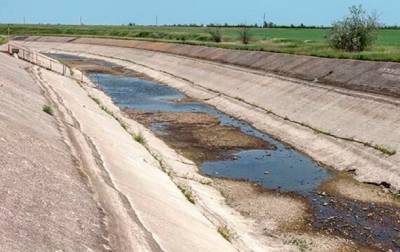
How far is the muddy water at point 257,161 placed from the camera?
1975 centimetres

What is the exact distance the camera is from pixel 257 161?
29031 millimetres

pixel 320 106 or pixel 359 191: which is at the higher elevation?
pixel 320 106

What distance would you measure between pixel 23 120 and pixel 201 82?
139ft

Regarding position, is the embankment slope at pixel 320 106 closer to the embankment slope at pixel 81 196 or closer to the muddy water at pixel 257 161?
the muddy water at pixel 257 161

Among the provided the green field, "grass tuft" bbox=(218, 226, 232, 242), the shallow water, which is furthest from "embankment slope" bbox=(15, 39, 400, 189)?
"grass tuft" bbox=(218, 226, 232, 242)

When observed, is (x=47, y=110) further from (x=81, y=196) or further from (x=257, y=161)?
(x=81, y=196)

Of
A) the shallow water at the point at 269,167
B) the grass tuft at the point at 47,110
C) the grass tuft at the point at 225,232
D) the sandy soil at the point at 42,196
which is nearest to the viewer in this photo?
the sandy soil at the point at 42,196

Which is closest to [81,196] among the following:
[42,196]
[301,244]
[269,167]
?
[42,196]

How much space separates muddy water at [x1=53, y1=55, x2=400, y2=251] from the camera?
1975cm

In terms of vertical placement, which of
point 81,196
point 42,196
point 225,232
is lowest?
point 225,232

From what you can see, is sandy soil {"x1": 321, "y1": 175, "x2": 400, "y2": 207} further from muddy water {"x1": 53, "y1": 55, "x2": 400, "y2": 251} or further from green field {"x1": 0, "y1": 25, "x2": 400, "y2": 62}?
green field {"x1": 0, "y1": 25, "x2": 400, "y2": 62}

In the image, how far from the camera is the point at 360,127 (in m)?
31.9

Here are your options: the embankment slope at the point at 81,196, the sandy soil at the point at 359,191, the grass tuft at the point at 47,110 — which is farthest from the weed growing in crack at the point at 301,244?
the grass tuft at the point at 47,110

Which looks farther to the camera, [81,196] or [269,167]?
[269,167]
